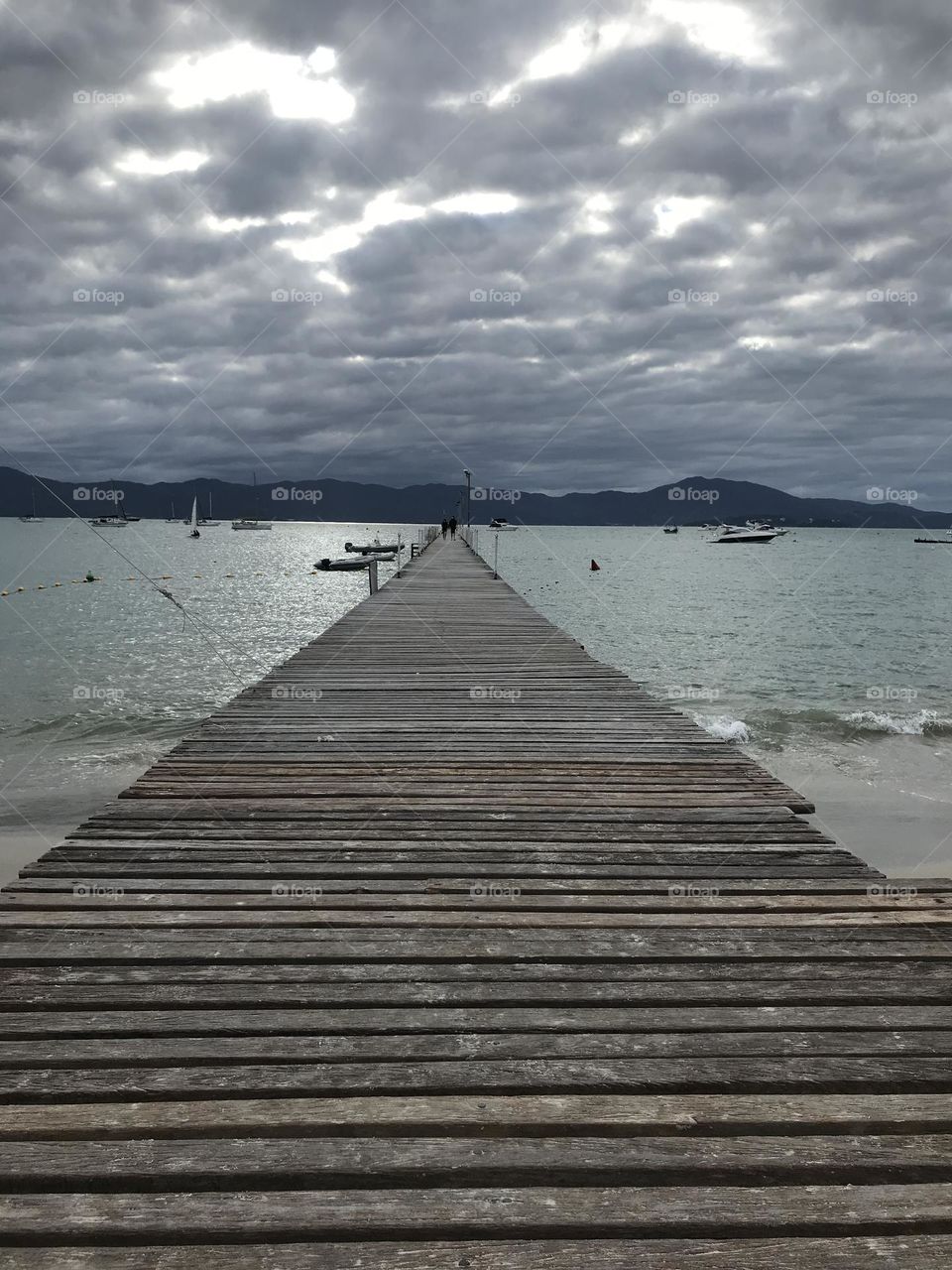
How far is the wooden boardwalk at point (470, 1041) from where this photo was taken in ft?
6.11

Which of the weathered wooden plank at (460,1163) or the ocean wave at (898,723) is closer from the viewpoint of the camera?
the weathered wooden plank at (460,1163)

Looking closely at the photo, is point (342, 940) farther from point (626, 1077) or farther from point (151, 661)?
point (151, 661)

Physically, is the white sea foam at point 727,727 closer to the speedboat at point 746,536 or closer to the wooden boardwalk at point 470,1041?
the wooden boardwalk at point 470,1041

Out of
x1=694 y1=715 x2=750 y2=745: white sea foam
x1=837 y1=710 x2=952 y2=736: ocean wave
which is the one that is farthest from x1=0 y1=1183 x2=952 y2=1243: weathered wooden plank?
x1=837 y1=710 x2=952 y2=736: ocean wave

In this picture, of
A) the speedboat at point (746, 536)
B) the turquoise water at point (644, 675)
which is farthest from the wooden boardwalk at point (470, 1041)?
the speedboat at point (746, 536)

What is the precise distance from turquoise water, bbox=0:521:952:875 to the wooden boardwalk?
6.01 meters

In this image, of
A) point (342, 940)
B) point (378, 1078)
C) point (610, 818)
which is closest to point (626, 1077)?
point (378, 1078)

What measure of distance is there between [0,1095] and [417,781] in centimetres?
307

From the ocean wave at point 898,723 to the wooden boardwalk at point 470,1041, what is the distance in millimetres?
12077

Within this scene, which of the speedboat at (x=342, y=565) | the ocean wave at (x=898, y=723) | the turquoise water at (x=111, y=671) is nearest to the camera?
the turquoise water at (x=111, y=671)

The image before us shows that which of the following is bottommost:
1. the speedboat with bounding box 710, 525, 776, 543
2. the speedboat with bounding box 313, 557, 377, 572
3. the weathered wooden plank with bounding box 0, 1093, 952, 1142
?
the weathered wooden plank with bounding box 0, 1093, 952, 1142

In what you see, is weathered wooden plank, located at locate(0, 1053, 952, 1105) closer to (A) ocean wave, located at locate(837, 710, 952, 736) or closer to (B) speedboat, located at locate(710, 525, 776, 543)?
(A) ocean wave, located at locate(837, 710, 952, 736)

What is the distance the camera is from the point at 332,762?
5520 millimetres

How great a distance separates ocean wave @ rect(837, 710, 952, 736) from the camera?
1527 centimetres
